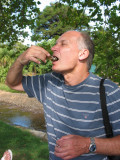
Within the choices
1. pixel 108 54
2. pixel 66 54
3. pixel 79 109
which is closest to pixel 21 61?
pixel 66 54

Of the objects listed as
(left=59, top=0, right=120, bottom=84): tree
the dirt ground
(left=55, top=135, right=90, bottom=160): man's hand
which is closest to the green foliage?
(left=59, top=0, right=120, bottom=84): tree

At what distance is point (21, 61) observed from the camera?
6.09 ft

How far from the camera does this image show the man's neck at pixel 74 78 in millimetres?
1797

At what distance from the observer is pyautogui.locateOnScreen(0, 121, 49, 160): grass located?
13.4 ft

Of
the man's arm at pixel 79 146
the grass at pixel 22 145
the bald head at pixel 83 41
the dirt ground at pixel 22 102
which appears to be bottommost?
the dirt ground at pixel 22 102

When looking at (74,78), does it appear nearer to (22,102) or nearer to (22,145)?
(22,145)

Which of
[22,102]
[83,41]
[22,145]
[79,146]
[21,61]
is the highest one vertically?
[83,41]

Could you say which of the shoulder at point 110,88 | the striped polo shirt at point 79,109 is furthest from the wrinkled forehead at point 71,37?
the shoulder at point 110,88

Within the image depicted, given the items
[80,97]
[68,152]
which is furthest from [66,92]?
[68,152]

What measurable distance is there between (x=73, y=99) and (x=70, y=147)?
0.41 m

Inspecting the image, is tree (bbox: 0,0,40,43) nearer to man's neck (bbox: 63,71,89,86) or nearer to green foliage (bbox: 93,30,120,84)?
green foliage (bbox: 93,30,120,84)

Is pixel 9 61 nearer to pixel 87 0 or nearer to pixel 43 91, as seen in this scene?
pixel 87 0

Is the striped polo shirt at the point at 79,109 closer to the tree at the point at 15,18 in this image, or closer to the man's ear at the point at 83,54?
the man's ear at the point at 83,54

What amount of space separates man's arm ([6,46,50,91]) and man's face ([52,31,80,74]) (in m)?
0.11
